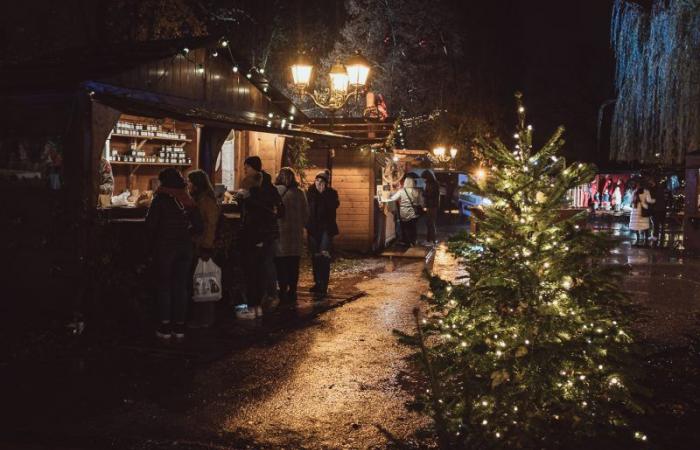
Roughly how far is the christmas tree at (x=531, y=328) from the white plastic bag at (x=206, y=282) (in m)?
4.10

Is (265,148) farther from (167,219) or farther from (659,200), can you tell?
(659,200)

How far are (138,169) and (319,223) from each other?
604cm

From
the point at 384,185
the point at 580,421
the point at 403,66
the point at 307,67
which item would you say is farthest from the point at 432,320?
the point at 403,66

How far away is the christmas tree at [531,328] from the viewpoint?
4.51 metres

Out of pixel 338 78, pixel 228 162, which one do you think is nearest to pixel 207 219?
pixel 228 162

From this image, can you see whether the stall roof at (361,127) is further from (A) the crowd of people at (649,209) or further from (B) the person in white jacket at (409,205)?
(A) the crowd of people at (649,209)

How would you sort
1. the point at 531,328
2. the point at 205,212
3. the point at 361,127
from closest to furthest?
the point at 531,328
the point at 205,212
the point at 361,127

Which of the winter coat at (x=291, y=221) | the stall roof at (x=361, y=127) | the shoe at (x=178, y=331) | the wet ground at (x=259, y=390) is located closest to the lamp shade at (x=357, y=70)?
the stall roof at (x=361, y=127)

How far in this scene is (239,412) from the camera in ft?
18.9

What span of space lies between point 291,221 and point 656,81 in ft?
34.4

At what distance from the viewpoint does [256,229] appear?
9305 mm

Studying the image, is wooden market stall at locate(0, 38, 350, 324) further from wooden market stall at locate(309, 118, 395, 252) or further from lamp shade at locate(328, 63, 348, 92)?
wooden market stall at locate(309, 118, 395, 252)

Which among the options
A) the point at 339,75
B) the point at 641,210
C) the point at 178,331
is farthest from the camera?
the point at 641,210

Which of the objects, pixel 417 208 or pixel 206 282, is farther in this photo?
pixel 417 208
